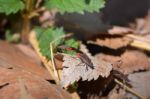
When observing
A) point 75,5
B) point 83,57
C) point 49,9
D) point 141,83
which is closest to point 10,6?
point 49,9

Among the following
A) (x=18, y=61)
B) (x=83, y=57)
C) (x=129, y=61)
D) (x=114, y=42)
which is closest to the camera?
(x=83, y=57)

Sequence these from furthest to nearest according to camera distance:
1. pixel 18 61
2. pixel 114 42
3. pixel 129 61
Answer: pixel 114 42, pixel 129 61, pixel 18 61

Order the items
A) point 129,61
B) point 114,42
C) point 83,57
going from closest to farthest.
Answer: point 83,57
point 129,61
point 114,42

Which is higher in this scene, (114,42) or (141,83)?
(114,42)

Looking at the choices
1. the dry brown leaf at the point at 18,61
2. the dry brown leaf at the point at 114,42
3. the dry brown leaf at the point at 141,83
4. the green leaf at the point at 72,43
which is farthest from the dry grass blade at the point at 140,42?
the dry brown leaf at the point at 18,61

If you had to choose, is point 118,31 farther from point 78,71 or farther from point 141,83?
point 78,71

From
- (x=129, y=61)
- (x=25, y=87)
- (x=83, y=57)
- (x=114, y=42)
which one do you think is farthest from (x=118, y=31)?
(x=25, y=87)

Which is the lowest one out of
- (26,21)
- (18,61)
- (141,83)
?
(141,83)

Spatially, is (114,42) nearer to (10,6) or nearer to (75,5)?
(75,5)

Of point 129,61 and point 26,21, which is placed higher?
point 26,21

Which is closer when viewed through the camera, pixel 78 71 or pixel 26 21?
pixel 78 71
